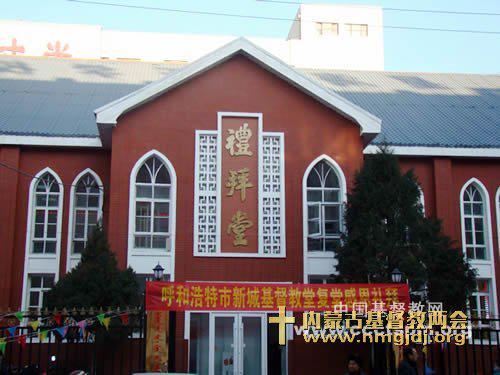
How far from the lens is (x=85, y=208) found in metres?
20.1

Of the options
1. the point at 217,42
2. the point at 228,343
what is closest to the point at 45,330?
the point at 228,343

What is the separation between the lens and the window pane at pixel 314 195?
62.7ft

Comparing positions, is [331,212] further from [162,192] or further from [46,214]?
[46,214]

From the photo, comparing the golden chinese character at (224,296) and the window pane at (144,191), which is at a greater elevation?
the window pane at (144,191)

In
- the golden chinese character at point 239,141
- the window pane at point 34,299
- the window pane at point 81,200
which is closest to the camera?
the golden chinese character at point 239,141

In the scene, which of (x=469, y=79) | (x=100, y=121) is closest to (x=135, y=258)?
(x=100, y=121)

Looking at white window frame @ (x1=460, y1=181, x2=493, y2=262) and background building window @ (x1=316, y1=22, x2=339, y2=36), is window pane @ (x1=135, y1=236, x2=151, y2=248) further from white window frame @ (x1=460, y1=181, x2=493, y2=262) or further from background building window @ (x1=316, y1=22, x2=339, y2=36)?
background building window @ (x1=316, y1=22, x2=339, y2=36)

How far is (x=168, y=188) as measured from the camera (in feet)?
61.4

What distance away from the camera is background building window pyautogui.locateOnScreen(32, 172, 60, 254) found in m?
19.7

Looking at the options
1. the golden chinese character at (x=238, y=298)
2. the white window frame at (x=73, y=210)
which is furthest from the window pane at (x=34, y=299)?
the golden chinese character at (x=238, y=298)

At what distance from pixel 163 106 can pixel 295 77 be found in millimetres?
3747

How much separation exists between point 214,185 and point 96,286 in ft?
14.7

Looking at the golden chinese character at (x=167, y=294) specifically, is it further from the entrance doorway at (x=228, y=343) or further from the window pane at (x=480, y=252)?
the window pane at (x=480, y=252)

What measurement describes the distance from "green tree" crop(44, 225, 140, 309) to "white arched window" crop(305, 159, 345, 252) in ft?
17.4
